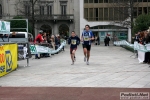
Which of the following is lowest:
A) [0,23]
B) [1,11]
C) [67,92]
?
[67,92]

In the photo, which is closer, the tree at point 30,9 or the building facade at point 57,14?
the tree at point 30,9

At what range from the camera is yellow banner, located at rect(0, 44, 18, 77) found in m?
10.0

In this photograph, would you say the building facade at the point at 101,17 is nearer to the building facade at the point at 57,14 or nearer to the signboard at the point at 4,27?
the building facade at the point at 57,14

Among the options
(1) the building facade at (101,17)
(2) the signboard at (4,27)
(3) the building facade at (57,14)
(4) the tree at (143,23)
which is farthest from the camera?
(3) the building facade at (57,14)

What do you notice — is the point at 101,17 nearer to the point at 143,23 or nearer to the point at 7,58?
the point at 143,23

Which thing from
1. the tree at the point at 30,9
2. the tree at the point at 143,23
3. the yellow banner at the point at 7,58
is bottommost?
the yellow banner at the point at 7,58

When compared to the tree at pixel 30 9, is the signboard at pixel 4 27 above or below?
below

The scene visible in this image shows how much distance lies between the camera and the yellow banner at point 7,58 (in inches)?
396

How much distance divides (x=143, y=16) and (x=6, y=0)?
41020 mm

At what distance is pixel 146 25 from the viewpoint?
82.6 ft

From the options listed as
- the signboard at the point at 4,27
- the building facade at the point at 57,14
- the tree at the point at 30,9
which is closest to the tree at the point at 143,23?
the tree at the point at 30,9

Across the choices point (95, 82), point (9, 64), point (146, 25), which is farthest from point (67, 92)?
point (146, 25)

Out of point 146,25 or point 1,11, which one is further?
point 1,11

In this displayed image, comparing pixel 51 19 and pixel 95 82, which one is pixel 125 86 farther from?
pixel 51 19
